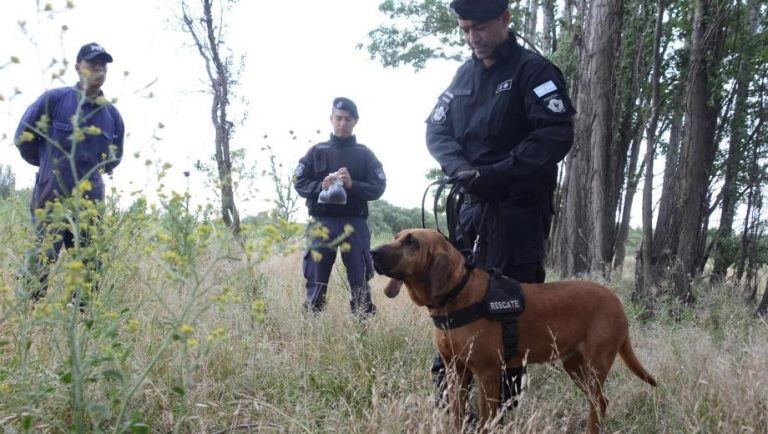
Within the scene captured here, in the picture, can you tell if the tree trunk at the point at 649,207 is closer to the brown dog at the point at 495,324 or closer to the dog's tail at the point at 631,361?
the dog's tail at the point at 631,361

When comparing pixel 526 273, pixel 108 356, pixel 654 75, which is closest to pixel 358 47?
pixel 654 75

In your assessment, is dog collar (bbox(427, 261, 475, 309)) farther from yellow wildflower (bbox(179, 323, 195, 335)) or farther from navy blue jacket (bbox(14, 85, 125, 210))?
navy blue jacket (bbox(14, 85, 125, 210))

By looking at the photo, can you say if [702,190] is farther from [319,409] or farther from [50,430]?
[50,430]

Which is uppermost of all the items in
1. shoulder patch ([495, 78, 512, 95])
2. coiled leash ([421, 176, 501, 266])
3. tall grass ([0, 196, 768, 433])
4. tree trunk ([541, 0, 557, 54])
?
tree trunk ([541, 0, 557, 54])

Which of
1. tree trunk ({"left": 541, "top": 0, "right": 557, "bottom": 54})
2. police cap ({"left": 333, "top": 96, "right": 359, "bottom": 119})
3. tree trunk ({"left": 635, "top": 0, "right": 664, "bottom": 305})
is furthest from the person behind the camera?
tree trunk ({"left": 541, "top": 0, "right": 557, "bottom": 54})

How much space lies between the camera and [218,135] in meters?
14.3

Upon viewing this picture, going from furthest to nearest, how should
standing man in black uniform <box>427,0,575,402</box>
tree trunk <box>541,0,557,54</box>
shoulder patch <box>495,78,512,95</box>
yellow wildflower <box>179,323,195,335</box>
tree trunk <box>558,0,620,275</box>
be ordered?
1. tree trunk <box>541,0,557,54</box>
2. tree trunk <box>558,0,620,275</box>
3. shoulder patch <box>495,78,512,95</box>
4. standing man in black uniform <box>427,0,575,402</box>
5. yellow wildflower <box>179,323,195,335</box>

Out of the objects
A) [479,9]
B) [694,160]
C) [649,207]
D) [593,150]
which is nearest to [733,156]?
[694,160]

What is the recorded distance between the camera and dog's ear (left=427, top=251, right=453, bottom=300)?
2.66 metres

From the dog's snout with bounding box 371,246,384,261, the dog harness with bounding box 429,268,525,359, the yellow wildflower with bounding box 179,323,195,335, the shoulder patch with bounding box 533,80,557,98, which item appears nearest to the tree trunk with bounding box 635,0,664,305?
the shoulder patch with bounding box 533,80,557,98

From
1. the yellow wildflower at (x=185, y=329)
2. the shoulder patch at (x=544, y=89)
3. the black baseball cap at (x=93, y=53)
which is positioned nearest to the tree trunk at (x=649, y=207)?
the shoulder patch at (x=544, y=89)

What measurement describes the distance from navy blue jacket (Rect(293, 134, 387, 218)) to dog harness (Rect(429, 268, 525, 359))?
222 centimetres

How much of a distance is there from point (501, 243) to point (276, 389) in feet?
4.49

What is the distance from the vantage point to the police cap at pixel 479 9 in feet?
9.05
